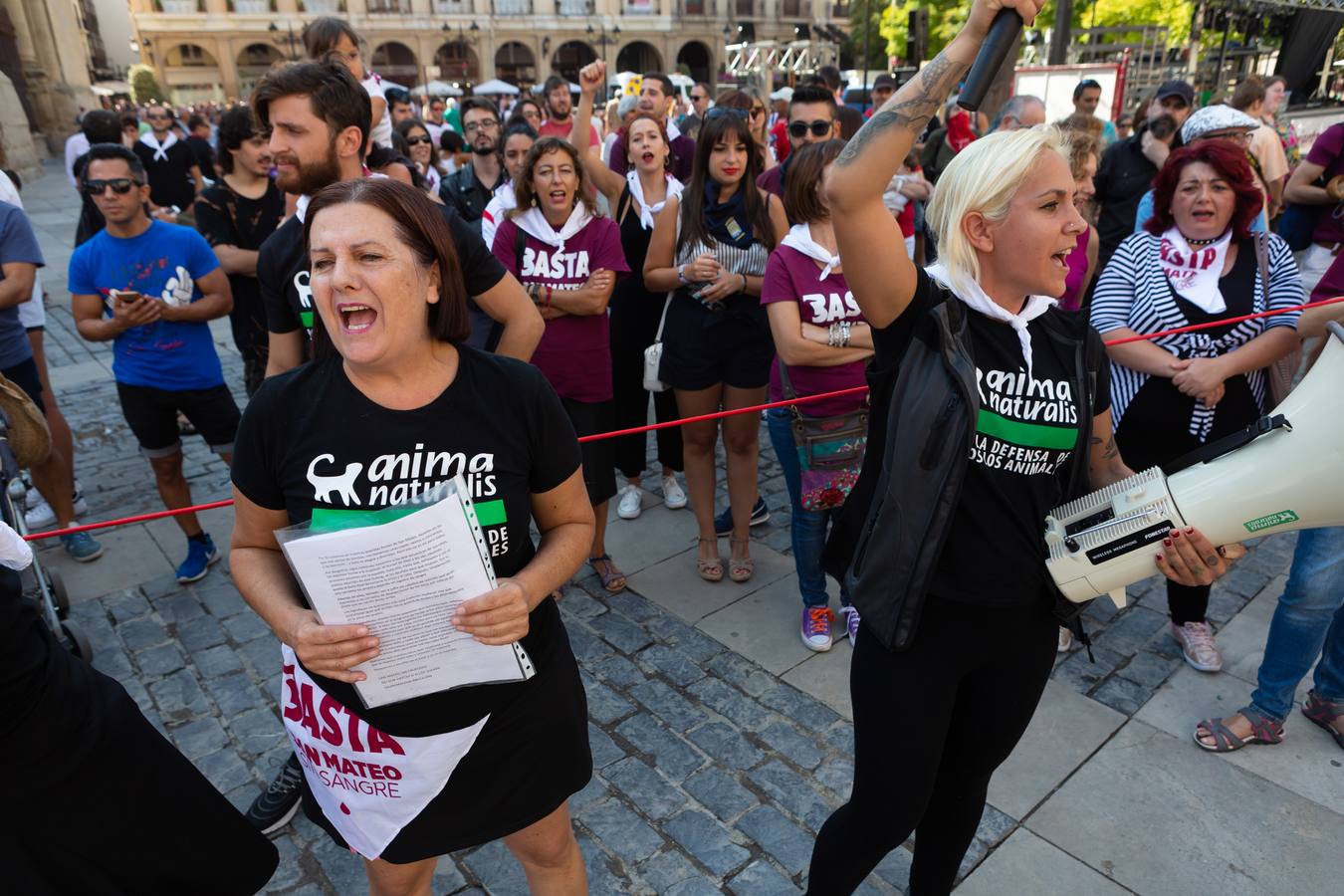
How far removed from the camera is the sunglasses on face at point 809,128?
5.88 m

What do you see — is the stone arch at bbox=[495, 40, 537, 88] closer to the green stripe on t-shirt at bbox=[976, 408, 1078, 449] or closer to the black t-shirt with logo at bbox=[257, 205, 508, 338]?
the black t-shirt with logo at bbox=[257, 205, 508, 338]

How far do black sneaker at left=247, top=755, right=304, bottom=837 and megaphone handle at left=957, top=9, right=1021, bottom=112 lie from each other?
111 inches

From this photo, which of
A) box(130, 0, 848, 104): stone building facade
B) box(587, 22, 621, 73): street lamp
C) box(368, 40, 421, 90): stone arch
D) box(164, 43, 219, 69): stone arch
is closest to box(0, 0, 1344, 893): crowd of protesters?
box(130, 0, 848, 104): stone building facade

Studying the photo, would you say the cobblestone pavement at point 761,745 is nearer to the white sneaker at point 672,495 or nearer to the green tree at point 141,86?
the white sneaker at point 672,495

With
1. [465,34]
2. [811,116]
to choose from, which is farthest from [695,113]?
[465,34]

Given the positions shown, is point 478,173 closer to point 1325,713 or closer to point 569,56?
point 1325,713

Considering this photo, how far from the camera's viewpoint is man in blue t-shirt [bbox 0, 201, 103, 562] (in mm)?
4457

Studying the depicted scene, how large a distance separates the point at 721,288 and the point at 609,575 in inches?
61.1


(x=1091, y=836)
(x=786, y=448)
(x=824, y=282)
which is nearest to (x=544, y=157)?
(x=824, y=282)

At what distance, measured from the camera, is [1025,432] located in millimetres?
2012

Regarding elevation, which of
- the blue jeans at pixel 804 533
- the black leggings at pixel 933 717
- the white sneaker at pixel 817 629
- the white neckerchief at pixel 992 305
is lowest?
the white sneaker at pixel 817 629

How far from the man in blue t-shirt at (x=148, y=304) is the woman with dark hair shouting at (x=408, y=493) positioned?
9.42 feet

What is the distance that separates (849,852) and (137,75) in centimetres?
5178

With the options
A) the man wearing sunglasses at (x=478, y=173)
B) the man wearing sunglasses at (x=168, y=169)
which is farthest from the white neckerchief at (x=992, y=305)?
the man wearing sunglasses at (x=168, y=169)
